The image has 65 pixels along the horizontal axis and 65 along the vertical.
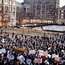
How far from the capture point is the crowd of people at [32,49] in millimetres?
3855

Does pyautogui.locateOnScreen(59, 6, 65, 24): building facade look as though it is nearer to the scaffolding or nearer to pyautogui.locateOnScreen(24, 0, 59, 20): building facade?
pyautogui.locateOnScreen(24, 0, 59, 20): building facade

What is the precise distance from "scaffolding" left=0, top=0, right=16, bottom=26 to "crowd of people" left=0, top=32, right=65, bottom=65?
0.18m

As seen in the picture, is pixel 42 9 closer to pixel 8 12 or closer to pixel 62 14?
pixel 62 14

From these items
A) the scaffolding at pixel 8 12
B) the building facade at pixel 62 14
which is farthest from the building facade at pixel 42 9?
the scaffolding at pixel 8 12

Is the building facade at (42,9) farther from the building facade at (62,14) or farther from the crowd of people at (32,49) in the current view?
the crowd of people at (32,49)

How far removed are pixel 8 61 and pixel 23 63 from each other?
0.22 metres

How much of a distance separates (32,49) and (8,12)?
24.1 inches

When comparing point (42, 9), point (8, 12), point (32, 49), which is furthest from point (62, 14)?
point (8, 12)

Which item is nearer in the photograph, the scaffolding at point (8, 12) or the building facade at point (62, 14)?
the building facade at point (62, 14)

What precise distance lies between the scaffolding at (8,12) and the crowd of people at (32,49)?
0.18 metres

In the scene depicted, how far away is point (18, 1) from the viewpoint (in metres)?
4.05

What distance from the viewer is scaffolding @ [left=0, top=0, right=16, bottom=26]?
4.02 metres

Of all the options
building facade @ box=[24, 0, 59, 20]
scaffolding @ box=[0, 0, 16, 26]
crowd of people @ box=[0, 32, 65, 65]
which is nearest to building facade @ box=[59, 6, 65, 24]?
building facade @ box=[24, 0, 59, 20]

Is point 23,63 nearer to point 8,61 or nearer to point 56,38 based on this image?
point 8,61
